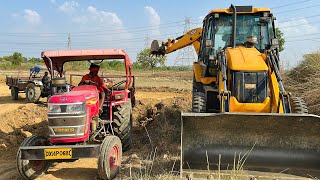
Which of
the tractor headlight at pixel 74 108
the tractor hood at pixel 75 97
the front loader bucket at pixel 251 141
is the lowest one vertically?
the front loader bucket at pixel 251 141

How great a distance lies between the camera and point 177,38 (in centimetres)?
893

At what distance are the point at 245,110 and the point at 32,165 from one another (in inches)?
135

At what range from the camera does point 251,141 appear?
4551 mm

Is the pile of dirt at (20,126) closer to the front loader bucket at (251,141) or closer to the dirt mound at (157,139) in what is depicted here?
the dirt mound at (157,139)

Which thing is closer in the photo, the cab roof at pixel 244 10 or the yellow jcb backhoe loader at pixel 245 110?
the yellow jcb backhoe loader at pixel 245 110

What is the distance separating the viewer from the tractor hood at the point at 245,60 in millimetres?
5316

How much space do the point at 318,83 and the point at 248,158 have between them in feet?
15.4

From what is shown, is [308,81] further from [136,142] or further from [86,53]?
[86,53]

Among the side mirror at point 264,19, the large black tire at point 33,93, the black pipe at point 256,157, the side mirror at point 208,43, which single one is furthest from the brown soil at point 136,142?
the large black tire at point 33,93

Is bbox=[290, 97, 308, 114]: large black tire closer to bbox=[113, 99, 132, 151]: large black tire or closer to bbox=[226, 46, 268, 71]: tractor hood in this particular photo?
bbox=[226, 46, 268, 71]: tractor hood

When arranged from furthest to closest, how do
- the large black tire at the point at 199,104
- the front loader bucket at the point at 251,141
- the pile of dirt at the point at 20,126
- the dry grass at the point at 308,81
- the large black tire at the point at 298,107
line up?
the dry grass at the point at 308,81 < the pile of dirt at the point at 20,126 < the large black tire at the point at 199,104 < the large black tire at the point at 298,107 < the front loader bucket at the point at 251,141

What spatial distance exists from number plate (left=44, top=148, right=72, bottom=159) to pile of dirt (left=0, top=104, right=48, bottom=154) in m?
2.46

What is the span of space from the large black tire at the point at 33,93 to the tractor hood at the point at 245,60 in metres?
10.6

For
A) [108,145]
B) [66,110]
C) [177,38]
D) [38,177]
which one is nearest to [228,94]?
[108,145]
